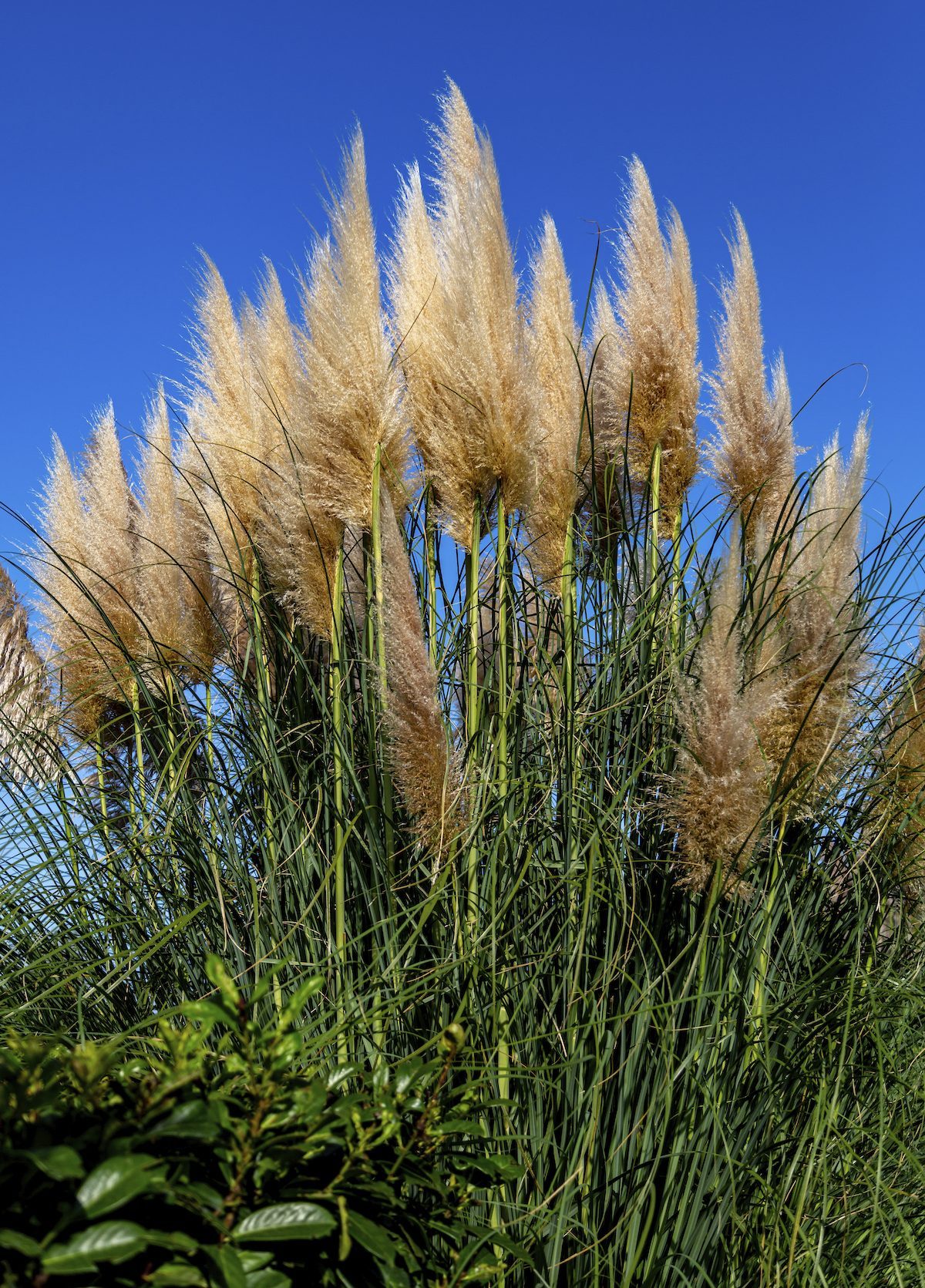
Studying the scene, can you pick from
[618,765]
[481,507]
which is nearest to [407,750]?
[618,765]

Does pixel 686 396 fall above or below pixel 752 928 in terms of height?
above

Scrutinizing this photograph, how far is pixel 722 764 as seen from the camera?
2.29 meters

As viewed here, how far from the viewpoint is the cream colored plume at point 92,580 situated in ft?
12.9

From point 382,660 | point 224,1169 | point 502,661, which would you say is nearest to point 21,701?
point 382,660

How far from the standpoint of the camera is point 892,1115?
2740 mm

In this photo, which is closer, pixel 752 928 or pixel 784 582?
pixel 752 928

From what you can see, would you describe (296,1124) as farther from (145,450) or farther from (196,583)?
(145,450)

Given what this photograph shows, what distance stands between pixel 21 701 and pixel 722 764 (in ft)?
11.2

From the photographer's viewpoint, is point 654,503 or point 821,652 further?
point 654,503

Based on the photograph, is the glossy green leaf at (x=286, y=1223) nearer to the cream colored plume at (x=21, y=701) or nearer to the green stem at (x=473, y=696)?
the green stem at (x=473, y=696)

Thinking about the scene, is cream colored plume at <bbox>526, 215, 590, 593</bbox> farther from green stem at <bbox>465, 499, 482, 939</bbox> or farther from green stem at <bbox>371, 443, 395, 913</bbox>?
green stem at <bbox>371, 443, 395, 913</bbox>

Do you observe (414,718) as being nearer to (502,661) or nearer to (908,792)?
(502,661)

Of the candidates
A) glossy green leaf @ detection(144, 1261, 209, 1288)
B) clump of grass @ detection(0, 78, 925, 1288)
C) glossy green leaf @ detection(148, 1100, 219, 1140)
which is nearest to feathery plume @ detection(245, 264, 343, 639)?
clump of grass @ detection(0, 78, 925, 1288)

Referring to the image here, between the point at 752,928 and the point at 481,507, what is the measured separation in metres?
1.39
